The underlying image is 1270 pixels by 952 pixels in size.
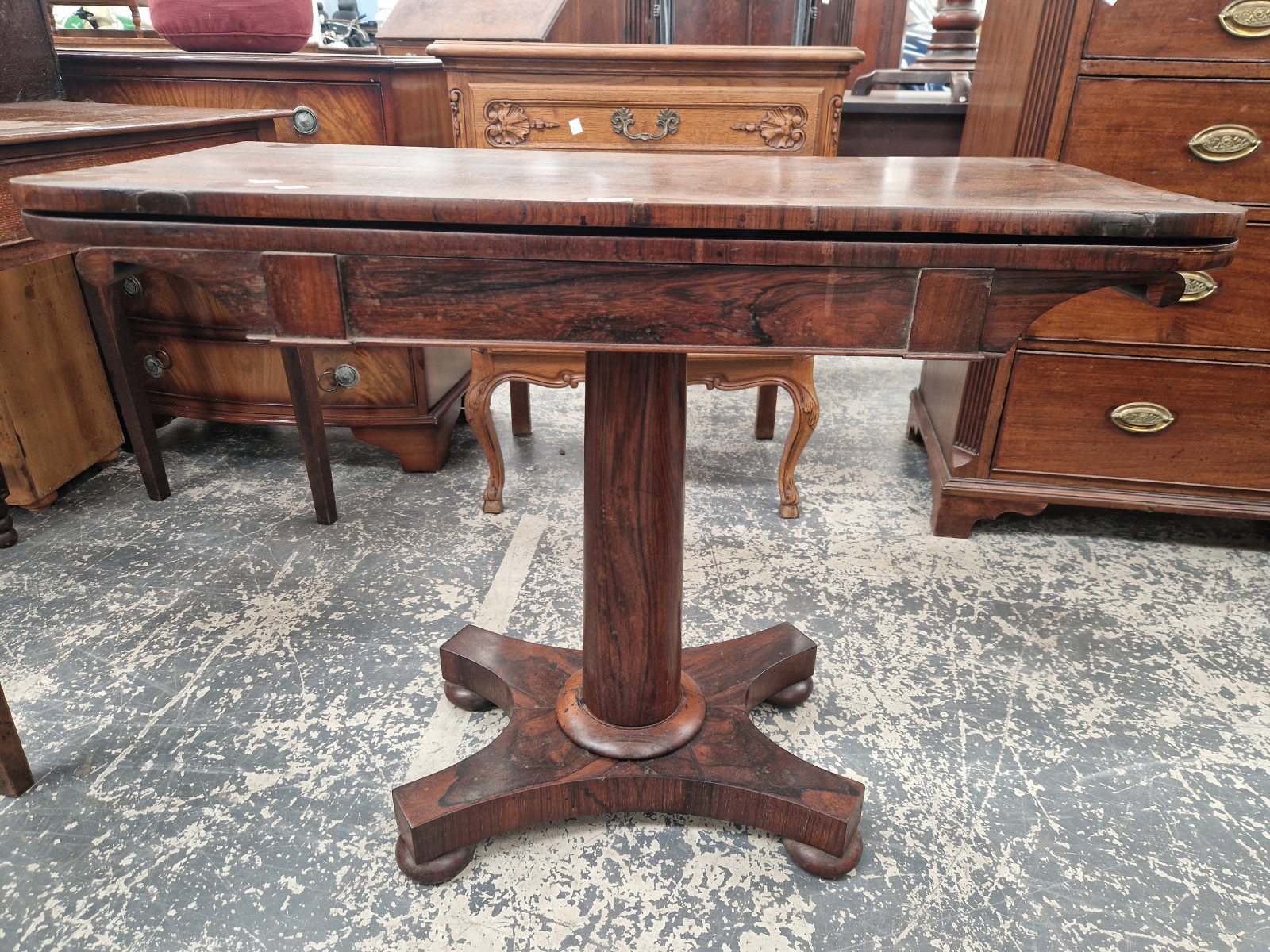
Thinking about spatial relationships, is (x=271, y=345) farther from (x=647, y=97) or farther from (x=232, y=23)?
(x=647, y=97)

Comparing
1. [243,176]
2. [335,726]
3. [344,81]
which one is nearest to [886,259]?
[243,176]

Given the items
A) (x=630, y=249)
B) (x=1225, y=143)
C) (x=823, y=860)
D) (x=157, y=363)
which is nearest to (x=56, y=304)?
(x=157, y=363)

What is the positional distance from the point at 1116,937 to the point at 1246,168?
139 cm

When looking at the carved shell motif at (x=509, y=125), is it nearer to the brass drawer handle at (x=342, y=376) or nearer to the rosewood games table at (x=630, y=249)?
the brass drawer handle at (x=342, y=376)

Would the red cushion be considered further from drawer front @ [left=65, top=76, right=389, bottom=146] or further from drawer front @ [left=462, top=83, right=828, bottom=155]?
drawer front @ [left=462, top=83, right=828, bottom=155]

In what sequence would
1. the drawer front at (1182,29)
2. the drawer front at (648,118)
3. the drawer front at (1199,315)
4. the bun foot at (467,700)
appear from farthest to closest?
the drawer front at (648,118) < the drawer front at (1199,315) < the drawer front at (1182,29) < the bun foot at (467,700)

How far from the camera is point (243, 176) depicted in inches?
32.2

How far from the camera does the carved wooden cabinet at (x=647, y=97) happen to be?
1.67m

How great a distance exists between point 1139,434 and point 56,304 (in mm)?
2520

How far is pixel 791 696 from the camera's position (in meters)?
1.36

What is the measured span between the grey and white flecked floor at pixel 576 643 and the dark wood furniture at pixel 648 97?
85 centimetres

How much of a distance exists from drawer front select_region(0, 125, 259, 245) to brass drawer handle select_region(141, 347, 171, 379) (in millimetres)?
697

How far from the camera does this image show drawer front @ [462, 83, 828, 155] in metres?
1.72

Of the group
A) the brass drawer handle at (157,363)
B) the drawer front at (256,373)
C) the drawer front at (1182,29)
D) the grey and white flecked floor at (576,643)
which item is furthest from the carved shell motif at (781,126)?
the brass drawer handle at (157,363)
